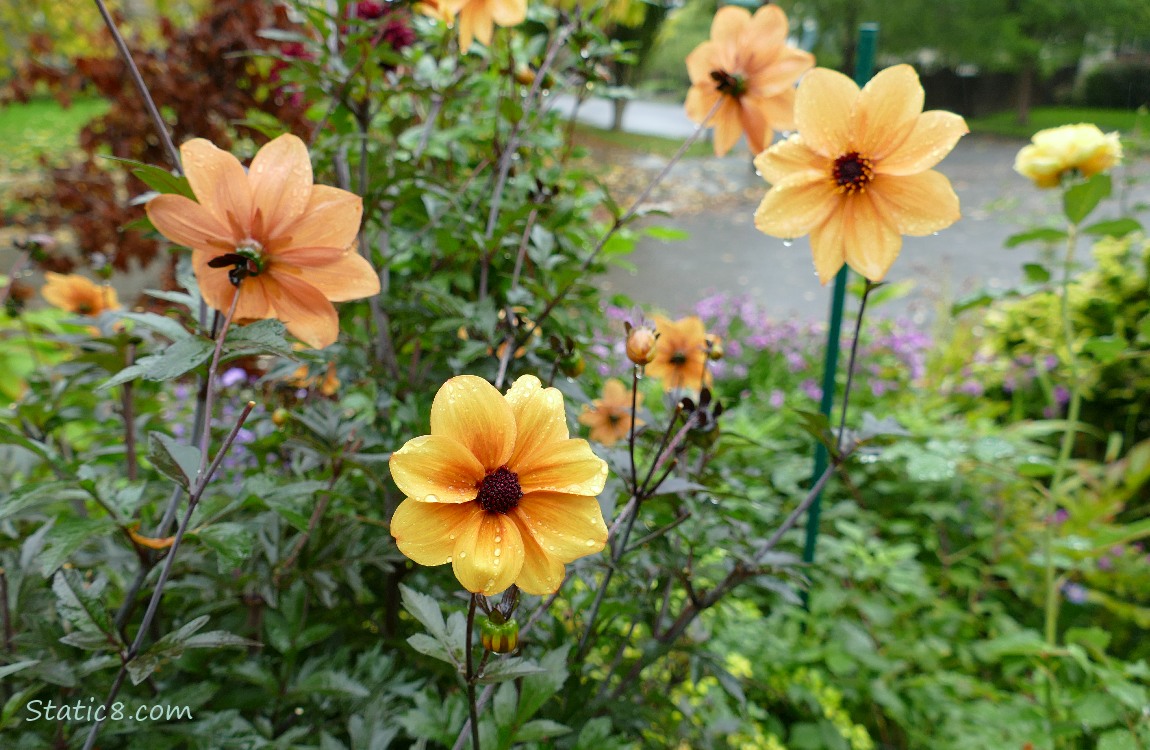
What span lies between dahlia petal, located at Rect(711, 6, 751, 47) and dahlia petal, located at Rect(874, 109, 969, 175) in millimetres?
346

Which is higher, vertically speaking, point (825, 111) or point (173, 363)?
point (825, 111)

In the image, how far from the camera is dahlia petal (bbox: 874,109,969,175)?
62cm

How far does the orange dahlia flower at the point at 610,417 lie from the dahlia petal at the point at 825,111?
1.63 ft

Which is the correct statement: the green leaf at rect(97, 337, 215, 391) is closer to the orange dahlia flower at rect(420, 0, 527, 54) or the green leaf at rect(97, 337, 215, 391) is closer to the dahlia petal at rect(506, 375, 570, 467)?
the dahlia petal at rect(506, 375, 570, 467)

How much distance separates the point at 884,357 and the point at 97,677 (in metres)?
2.46

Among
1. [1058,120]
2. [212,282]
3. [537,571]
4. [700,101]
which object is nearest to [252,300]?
[212,282]

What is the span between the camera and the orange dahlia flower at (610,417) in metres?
1.06

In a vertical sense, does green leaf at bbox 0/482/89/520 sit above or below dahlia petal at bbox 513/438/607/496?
below

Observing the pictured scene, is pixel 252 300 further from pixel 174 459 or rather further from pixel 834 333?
pixel 834 333

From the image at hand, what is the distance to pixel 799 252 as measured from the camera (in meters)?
4.77

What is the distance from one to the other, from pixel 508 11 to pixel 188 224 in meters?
0.57

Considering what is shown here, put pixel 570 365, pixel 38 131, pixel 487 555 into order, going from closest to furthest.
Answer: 1. pixel 487 555
2. pixel 570 365
3. pixel 38 131

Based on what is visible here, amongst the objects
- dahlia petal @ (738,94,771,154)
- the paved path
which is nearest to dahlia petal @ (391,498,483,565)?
dahlia petal @ (738,94,771,154)

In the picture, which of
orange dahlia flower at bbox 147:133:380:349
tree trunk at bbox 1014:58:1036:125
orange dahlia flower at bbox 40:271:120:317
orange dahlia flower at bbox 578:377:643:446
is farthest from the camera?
tree trunk at bbox 1014:58:1036:125
